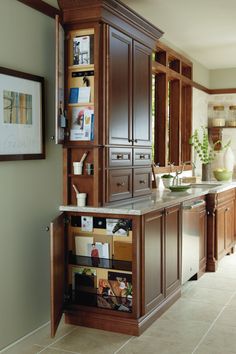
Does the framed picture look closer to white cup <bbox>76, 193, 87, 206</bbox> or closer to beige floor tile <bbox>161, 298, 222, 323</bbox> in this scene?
white cup <bbox>76, 193, 87, 206</bbox>

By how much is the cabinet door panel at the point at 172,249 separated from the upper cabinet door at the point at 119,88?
0.77 m

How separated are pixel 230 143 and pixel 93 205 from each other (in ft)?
15.2

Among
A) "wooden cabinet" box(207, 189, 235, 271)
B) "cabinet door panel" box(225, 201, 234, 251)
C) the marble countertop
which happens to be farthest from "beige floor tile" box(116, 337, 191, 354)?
"cabinet door panel" box(225, 201, 234, 251)

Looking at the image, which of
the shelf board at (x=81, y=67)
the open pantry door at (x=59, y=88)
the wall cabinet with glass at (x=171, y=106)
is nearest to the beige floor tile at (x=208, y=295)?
the wall cabinet with glass at (x=171, y=106)

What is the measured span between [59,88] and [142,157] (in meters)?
1.19

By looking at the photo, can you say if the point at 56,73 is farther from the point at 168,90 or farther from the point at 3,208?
the point at 168,90

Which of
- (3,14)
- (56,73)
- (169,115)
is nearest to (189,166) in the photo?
(169,115)

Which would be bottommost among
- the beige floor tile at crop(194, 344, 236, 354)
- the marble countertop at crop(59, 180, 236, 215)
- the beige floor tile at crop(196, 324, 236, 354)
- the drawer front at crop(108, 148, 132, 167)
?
the beige floor tile at crop(194, 344, 236, 354)

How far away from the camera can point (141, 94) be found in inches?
168

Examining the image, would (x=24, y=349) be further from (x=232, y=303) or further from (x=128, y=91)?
(x=128, y=91)

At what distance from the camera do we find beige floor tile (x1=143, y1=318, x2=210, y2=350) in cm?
353

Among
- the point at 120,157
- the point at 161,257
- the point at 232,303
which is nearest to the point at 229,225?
the point at 232,303

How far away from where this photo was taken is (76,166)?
370cm

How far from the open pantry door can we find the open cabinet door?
637mm
